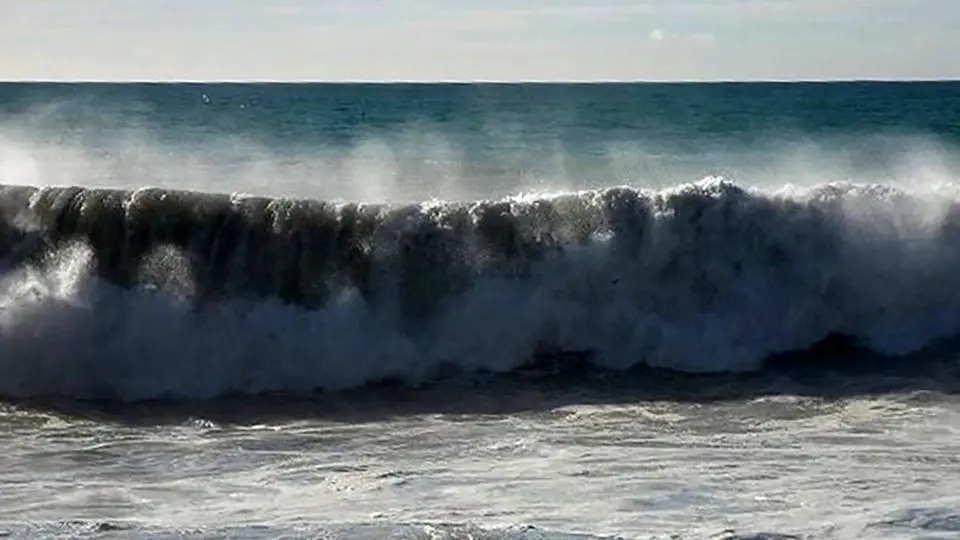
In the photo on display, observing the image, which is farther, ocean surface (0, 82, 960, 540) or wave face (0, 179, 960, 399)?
wave face (0, 179, 960, 399)

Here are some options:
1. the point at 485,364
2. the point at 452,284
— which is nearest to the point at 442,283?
the point at 452,284

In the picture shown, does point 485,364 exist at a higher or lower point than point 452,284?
lower

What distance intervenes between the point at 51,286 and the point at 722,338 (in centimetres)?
676

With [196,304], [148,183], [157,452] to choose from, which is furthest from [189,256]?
[148,183]

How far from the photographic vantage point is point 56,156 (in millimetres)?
33438

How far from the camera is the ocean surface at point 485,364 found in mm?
9258

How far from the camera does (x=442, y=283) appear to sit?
1530 centimetres

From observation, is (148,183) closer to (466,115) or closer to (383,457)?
(383,457)

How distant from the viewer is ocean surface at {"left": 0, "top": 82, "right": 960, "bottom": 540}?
30.4ft

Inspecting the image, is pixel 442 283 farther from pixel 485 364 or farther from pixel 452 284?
pixel 485 364

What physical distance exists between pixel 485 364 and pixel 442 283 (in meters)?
1.16

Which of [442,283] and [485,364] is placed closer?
[485,364]

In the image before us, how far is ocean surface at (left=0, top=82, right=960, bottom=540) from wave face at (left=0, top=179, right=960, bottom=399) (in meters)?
0.03

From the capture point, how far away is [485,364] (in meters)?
14.6
